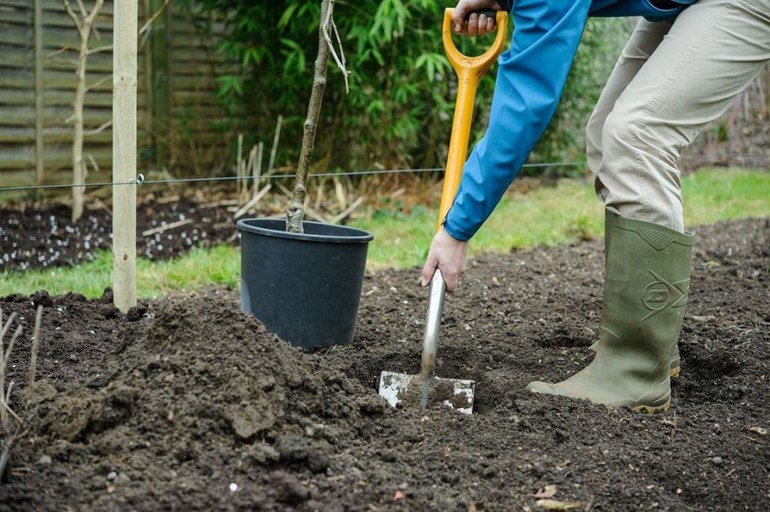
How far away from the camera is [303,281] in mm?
2969

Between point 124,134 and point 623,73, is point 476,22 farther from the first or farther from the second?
point 124,134

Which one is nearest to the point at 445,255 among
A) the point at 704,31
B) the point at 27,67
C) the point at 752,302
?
the point at 704,31

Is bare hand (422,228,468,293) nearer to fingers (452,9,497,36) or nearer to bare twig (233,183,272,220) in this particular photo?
fingers (452,9,497,36)

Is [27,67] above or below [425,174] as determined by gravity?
above

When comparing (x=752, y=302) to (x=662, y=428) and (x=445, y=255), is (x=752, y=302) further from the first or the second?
(x=445, y=255)

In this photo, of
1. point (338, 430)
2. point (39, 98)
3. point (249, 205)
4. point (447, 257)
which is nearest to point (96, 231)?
point (249, 205)

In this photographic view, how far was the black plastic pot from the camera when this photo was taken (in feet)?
9.67

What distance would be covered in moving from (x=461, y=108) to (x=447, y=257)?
0.61 metres

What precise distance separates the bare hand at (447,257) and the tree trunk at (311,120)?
0.67 meters

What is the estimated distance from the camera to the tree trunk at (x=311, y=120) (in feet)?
9.85

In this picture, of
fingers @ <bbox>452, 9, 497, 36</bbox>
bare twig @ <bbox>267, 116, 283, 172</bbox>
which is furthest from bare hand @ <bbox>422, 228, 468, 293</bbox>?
bare twig @ <bbox>267, 116, 283, 172</bbox>

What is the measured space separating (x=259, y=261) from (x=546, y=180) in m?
5.87

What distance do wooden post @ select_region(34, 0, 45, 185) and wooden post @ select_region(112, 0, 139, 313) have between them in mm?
3329

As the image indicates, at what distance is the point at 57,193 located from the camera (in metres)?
A: 6.48
